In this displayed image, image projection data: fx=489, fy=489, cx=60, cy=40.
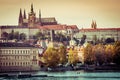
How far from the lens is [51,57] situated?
9570 mm

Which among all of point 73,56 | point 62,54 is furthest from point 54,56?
point 73,56

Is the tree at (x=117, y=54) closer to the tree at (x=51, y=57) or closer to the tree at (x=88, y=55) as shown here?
the tree at (x=88, y=55)

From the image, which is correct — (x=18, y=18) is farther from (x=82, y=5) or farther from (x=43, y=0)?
(x=82, y=5)

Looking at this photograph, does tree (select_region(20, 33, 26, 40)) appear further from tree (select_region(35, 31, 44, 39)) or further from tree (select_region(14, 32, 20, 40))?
tree (select_region(35, 31, 44, 39))

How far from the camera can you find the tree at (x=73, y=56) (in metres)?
9.50

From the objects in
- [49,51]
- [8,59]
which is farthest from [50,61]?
[8,59]

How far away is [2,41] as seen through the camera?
31.3ft

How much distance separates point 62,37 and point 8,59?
44.8 inches

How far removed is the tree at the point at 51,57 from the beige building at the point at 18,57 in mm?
178

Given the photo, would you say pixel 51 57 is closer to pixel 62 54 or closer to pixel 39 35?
pixel 62 54

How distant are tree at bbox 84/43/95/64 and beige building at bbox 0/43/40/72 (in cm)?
94

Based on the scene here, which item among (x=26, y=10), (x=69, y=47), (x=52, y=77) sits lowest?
(x=52, y=77)

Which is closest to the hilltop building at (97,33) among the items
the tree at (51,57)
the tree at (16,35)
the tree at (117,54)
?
the tree at (117,54)

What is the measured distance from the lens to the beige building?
31.4 ft
